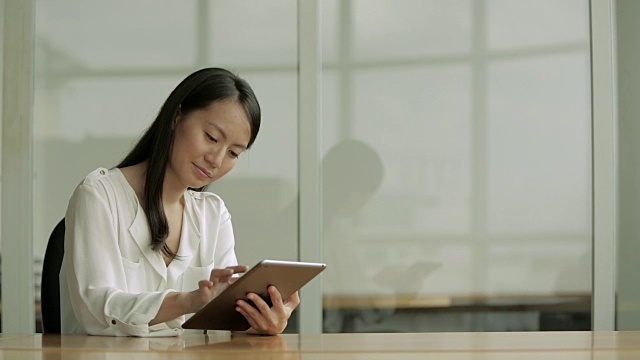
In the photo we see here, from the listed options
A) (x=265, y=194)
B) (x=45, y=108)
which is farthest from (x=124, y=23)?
(x=265, y=194)

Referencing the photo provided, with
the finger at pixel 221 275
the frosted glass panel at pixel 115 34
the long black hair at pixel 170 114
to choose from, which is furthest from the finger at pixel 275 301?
the frosted glass panel at pixel 115 34

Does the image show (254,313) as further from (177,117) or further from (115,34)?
(115,34)

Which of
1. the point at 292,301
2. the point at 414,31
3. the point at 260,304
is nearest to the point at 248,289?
the point at 260,304

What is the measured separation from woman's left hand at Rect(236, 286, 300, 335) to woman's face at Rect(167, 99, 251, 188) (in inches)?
18.5

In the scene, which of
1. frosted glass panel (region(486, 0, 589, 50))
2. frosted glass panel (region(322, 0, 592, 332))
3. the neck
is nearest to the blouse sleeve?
the neck

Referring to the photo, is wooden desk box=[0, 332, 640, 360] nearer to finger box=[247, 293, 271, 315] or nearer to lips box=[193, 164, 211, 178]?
finger box=[247, 293, 271, 315]

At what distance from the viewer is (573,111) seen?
13.9 ft

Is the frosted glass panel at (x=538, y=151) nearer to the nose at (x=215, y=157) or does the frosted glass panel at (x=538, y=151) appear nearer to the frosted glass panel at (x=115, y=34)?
the frosted glass panel at (x=115, y=34)

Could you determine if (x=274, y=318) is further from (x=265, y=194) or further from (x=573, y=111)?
(x=573, y=111)

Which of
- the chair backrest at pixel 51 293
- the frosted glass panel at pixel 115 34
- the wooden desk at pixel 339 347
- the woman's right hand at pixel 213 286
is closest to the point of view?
the wooden desk at pixel 339 347

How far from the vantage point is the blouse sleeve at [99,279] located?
2.04m

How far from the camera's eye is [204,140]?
2.41 metres

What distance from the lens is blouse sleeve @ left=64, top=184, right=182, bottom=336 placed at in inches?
80.2

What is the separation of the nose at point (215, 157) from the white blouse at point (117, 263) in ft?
0.53
